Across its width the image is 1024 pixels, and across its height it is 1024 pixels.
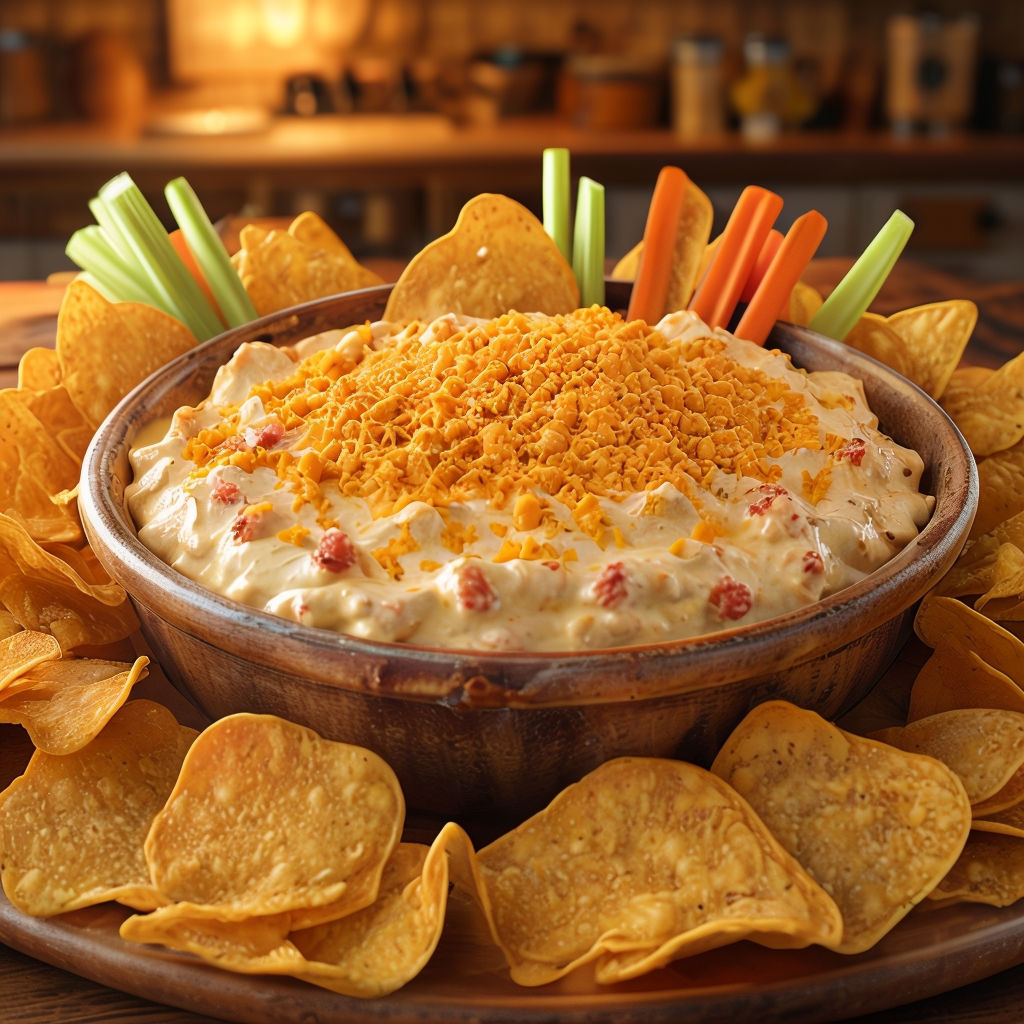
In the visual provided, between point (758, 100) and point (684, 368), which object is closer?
point (684, 368)

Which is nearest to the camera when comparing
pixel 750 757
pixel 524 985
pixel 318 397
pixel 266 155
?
pixel 524 985

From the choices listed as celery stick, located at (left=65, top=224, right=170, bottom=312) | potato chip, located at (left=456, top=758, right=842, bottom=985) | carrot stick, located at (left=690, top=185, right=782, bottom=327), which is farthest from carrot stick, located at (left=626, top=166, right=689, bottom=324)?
potato chip, located at (left=456, top=758, right=842, bottom=985)

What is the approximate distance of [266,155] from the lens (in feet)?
21.7

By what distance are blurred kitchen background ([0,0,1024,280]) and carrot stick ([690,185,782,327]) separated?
3.56m

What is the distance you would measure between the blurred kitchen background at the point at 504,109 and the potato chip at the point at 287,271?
11.0 feet

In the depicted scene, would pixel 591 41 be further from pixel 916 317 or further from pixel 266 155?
pixel 916 317

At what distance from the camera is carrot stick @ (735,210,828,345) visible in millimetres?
2852

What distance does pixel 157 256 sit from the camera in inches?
121

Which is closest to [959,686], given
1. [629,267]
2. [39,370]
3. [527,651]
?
[527,651]

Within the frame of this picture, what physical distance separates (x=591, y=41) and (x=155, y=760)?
22.2 ft

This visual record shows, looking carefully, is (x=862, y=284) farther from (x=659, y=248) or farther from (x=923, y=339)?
(x=659, y=248)

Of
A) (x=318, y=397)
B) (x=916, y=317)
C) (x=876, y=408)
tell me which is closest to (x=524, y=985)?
(x=318, y=397)

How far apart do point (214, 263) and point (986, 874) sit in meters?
2.17

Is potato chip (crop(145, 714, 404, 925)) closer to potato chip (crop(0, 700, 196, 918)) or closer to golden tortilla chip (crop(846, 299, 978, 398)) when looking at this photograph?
potato chip (crop(0, 700, 196, 918))
